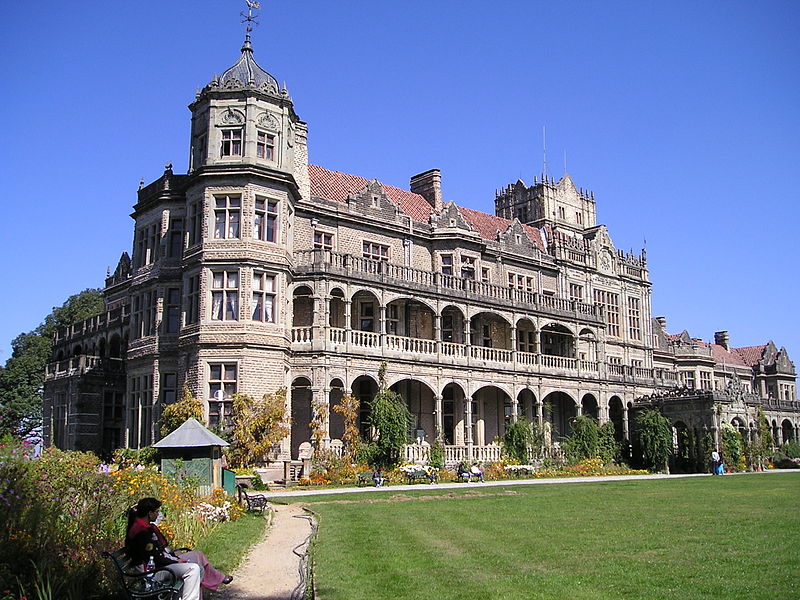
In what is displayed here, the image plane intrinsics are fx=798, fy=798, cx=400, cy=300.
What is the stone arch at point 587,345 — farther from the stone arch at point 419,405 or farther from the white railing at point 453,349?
the stone arch at point 419,405

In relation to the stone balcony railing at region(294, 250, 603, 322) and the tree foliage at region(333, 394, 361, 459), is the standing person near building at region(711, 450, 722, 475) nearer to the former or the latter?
the stone balcony railing at region(294, 250, 603, 322)

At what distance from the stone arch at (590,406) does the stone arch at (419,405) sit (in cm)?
1091

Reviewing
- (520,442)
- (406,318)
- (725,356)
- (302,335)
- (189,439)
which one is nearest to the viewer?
(189,439)

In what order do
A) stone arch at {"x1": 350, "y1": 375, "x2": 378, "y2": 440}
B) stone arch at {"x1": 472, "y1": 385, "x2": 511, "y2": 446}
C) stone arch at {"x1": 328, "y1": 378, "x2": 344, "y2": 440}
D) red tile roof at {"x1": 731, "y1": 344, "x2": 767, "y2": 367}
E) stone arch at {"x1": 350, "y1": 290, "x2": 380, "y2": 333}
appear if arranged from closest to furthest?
stone arch at {"x1": 328, "y1": 378, "x2": 344, "y2": 440}
stone arch at {"x1": 350, "y1": 375, "x2": 378, "y2": 440}
stone arch at {"x1": 350, "y1": 290, "x2": 380, "y2": 333}
stone arch at {"x1": 472, "y1": 385, "x2": 511, "y2": 446}
red tile roof at {"x1": 731, "y1": 344, "x2": 767, "y2": 367}

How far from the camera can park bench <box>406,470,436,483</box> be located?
2984cm

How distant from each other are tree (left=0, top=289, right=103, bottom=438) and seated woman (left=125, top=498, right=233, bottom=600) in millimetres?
45046

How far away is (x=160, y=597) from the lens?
29.2 feet

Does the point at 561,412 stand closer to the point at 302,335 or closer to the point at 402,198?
the point at 402,198

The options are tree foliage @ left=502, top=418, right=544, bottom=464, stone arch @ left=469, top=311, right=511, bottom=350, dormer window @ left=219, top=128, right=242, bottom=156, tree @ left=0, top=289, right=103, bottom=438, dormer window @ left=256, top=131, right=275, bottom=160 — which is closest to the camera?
dormer window @ left=219, top=128, right=242, bottom=156

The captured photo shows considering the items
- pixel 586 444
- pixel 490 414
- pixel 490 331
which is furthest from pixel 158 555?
pixel 490 331

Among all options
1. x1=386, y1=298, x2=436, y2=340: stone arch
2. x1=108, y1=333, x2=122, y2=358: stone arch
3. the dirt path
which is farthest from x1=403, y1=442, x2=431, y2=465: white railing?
x1=108, y1=333, x2=122, y2=358: stone arch

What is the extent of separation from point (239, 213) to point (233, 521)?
16238mm

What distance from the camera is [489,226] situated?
46531 mm

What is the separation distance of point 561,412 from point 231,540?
33533 mm
